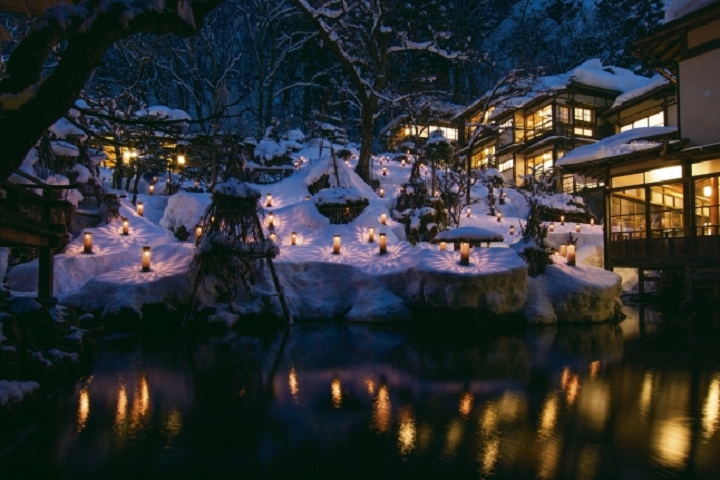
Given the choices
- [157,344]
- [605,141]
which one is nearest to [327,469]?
[157,344]

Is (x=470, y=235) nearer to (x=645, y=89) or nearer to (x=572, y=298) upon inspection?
(x=572, y=298)

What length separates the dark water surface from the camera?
12.3ft

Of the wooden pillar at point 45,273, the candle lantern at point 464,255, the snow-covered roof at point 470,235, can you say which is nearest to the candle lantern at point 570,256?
the snow-covered roof at point 470,235

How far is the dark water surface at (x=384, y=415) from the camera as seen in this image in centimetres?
375

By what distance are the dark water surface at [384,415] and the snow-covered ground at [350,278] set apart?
110 inches

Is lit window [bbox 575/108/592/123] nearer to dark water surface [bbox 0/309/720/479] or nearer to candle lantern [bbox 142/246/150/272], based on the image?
dark water surface [bbox 0/309/720/479]

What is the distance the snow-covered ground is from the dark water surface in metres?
2.79

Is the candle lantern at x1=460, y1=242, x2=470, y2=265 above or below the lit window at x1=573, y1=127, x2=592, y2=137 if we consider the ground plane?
below

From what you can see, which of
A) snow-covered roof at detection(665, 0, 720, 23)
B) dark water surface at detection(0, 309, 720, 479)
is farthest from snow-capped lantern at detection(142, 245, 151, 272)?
snow-covered roof at detection(665, 0, 720, 23)

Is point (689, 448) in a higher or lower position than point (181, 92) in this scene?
lower

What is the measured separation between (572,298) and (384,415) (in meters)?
9.36

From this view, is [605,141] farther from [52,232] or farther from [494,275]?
[52,232]

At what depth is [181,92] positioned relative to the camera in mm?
38281

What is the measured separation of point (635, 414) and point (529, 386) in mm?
1384
